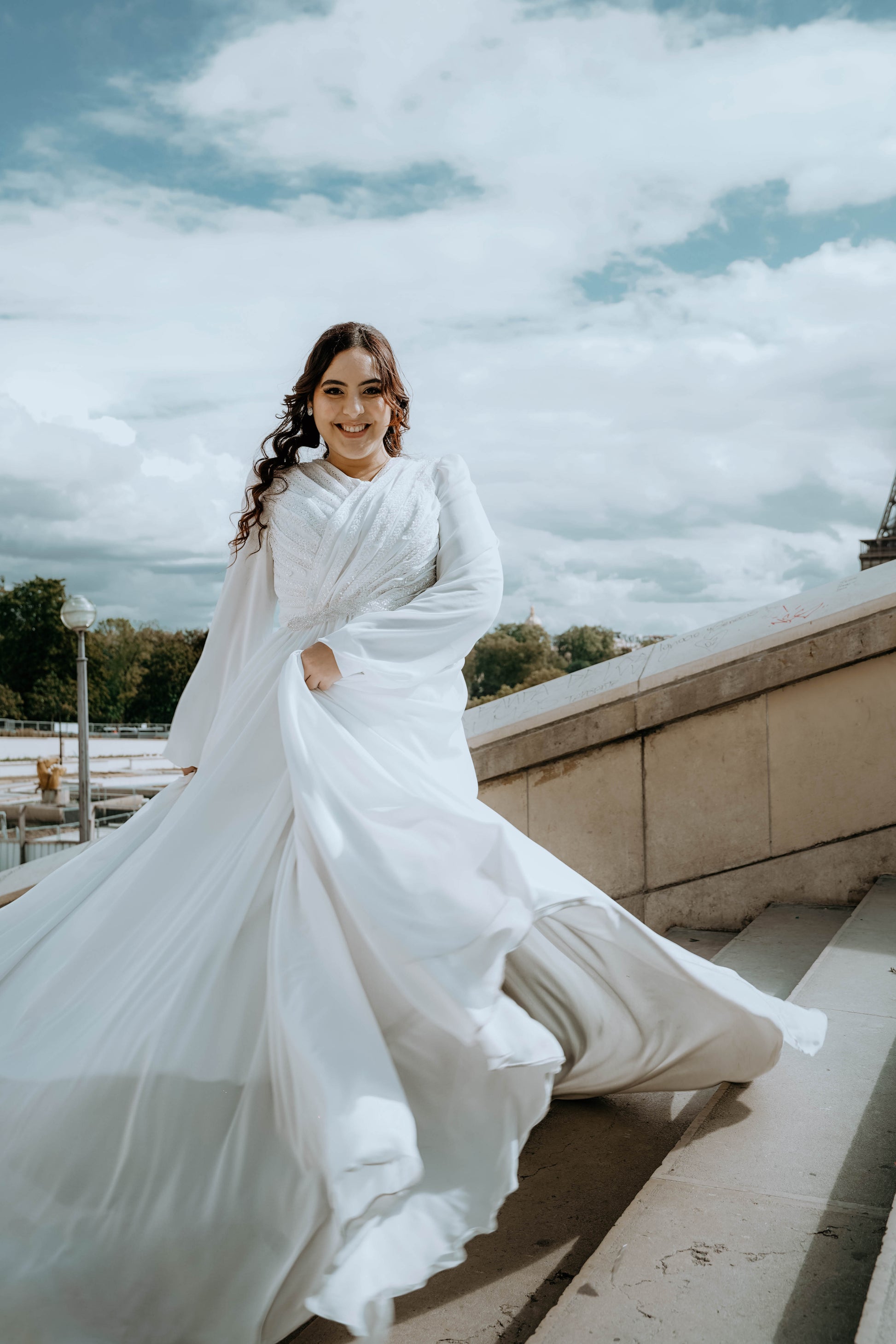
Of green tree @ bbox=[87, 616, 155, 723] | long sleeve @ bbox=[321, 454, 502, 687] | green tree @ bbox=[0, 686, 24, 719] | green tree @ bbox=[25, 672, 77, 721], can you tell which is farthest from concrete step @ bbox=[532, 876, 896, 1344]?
green tree @ bbox=[87, 616, 155, 723]

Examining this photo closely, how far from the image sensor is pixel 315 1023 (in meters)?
1.89

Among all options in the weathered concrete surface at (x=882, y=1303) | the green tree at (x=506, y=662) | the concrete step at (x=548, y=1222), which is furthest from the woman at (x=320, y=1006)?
the green tree at (x=506, y=662)

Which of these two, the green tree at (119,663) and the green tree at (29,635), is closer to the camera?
the green tree at (29,635)

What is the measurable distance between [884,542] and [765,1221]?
169ft

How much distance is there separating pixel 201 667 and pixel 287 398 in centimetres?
83

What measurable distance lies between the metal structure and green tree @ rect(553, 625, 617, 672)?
1896cm

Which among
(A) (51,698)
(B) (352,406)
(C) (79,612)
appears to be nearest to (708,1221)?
(B) (352,406)

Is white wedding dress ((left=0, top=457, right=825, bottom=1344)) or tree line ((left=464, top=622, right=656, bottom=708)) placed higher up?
tree line ((left=464, top=622, right=656, bottom=708))

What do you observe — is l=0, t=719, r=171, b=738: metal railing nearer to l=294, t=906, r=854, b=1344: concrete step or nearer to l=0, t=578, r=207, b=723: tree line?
l=0, t=578, r=207, b=723: tree line

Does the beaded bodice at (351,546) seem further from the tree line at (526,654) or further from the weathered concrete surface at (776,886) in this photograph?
the tree line at (526,654)

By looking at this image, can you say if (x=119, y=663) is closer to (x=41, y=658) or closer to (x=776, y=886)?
(x=41, y=658)

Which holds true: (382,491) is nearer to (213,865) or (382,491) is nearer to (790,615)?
(213,865)

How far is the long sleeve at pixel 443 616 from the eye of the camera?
2.50 metres

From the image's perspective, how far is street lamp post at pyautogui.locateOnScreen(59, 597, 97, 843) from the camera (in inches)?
566
